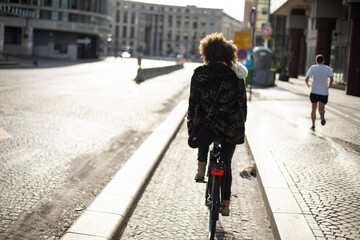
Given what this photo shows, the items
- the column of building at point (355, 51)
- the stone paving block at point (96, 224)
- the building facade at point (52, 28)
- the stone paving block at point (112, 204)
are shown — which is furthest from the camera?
the building facade at point (52, 28)

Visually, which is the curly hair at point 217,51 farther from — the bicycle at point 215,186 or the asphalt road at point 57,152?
the asphalt road at point 57,152

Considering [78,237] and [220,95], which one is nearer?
[78,237]

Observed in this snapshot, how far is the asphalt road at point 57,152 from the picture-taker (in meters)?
4.86

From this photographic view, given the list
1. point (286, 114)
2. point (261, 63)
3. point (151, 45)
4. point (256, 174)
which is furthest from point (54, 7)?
point (151, 45)

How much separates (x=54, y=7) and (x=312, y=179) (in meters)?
76.0

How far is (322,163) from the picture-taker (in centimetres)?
740

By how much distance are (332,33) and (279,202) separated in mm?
33675

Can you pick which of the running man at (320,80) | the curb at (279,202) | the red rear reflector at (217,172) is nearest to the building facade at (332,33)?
the running man at (320,80)

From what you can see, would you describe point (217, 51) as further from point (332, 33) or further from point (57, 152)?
point (332, 33)

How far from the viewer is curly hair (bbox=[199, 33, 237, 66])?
4.49 m

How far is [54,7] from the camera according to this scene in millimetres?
77000

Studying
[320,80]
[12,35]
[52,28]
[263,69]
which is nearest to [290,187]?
[320,80]

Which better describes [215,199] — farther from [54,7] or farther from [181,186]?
[54,7]

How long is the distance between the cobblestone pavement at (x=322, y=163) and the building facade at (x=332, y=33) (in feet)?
31.1
